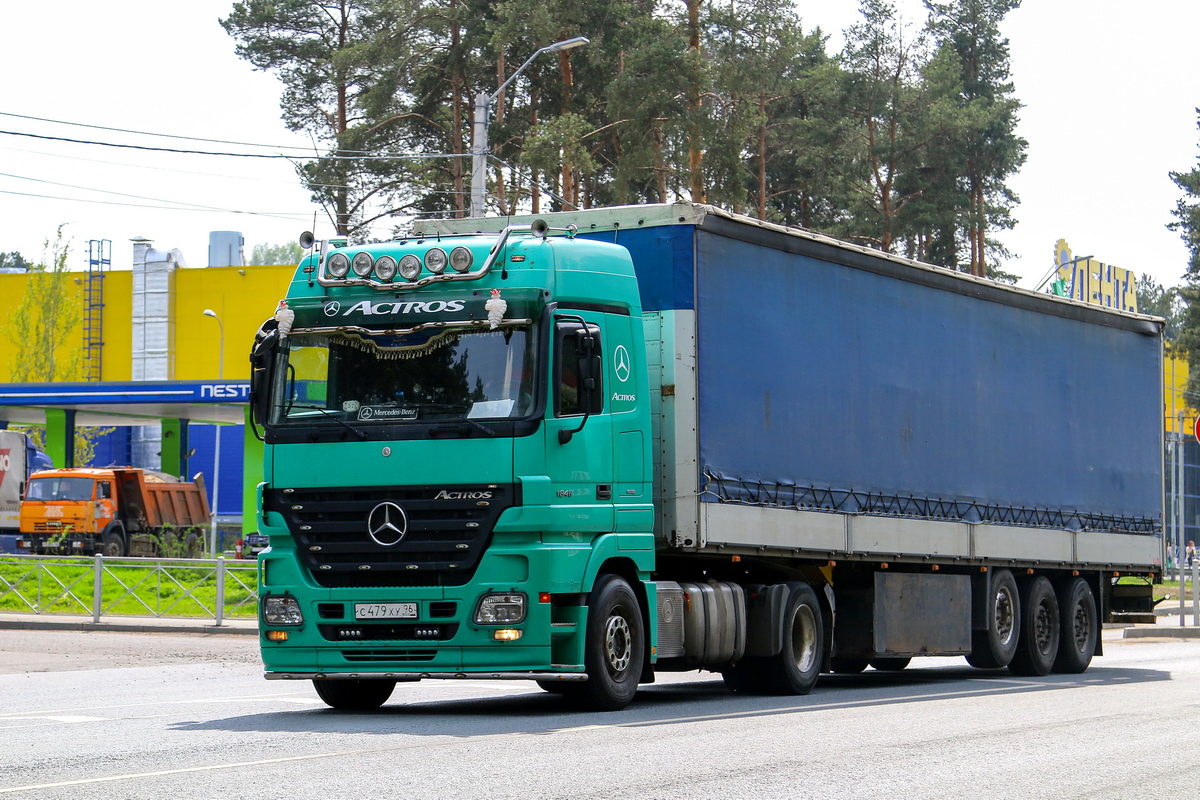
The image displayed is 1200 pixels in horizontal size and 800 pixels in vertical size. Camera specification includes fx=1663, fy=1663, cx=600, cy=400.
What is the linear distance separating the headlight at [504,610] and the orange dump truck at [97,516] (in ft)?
110

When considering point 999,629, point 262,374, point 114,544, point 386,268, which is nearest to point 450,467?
point 386,268

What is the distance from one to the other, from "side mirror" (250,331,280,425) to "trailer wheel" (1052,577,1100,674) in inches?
437

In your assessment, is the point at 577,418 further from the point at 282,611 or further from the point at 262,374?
the point at 282,611

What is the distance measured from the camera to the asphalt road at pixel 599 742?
8.54 meters

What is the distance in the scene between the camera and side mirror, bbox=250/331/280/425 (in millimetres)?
12594

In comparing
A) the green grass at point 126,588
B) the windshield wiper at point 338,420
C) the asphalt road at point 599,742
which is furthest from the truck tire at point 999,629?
the green grass at point 126,588

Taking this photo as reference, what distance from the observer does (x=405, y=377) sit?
12328 mm

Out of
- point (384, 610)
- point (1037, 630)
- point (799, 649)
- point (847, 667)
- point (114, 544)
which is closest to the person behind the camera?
point (384, 610)

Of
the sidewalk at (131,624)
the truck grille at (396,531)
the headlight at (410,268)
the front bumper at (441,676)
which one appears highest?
the headlight at (410,268)

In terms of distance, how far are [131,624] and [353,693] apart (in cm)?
1637

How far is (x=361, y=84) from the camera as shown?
4731cm

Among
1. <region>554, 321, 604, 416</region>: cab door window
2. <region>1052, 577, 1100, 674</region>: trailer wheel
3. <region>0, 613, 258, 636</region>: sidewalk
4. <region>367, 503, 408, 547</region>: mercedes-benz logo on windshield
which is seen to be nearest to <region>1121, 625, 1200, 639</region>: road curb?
<region>1052, 577, 1100, 674</region>: trailer wheel

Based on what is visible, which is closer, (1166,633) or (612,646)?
(612,646)

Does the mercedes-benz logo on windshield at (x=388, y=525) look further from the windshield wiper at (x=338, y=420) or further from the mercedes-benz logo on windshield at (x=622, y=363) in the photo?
the mercedes-benz logo on windshield at (x=622, y=363)
